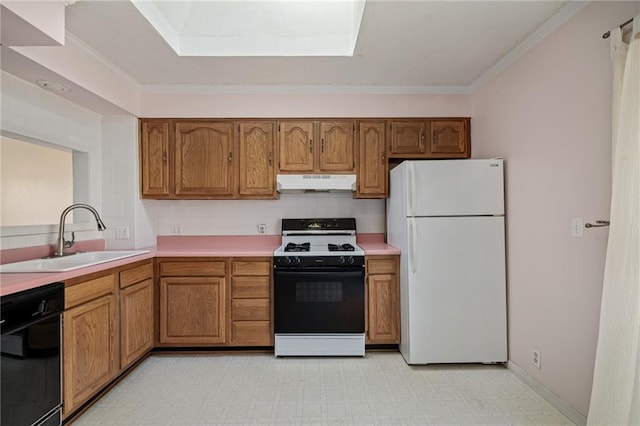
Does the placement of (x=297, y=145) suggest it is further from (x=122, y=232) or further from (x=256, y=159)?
(x=122, y=232)

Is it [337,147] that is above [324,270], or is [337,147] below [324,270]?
above

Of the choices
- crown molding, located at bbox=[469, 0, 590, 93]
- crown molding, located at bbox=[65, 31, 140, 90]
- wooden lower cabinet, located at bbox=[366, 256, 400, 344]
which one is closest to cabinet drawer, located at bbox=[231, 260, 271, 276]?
wooden lower cabinet, located at bbox=[366, 256, 400, 344]

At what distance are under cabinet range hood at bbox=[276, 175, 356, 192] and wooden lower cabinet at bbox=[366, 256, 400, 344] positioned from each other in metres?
0.74

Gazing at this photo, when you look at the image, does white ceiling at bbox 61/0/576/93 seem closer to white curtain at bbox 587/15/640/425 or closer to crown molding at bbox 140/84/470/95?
crown molding at bbox 140/84/470/95

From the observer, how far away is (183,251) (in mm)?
3006

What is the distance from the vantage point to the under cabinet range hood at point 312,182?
10.1 feet

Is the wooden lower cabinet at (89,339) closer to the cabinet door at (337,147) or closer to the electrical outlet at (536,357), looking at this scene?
the cabinet door at (337,147)

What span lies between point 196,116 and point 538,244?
10.1 feet

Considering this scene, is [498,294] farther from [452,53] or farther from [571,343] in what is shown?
[452,53]

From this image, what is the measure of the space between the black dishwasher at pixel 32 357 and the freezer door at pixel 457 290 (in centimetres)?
234

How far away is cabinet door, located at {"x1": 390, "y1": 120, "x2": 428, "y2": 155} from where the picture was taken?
10.4 feet

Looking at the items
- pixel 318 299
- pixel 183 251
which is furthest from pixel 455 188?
pixel 183 251

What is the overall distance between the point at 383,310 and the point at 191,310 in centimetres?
169

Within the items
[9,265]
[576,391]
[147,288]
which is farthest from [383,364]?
[9,265]
